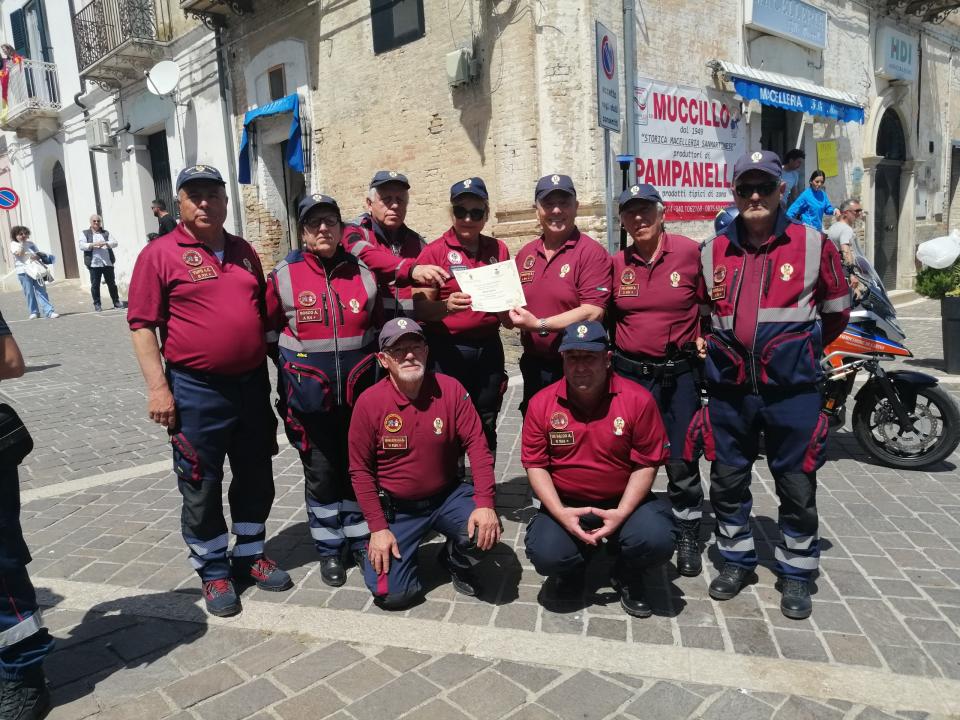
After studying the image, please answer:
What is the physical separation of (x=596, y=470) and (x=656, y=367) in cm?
68

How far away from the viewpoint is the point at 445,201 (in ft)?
35.1

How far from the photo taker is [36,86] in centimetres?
2133

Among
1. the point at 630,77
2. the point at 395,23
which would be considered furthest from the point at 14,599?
the point at 395,23

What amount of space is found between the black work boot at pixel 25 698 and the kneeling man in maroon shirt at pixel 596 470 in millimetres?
2052

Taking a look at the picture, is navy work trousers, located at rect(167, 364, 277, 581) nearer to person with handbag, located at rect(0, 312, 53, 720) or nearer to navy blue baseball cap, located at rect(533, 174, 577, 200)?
person with handbag, located at rect(0, 312, 53, 720)

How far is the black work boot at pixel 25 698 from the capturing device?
261cm

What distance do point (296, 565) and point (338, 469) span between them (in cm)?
67

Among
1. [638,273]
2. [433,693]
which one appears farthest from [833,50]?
[433,693]

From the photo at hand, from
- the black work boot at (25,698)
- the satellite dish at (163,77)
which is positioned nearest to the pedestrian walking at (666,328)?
the black work boot at (25,698)

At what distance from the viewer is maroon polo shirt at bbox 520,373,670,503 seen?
10.7ft

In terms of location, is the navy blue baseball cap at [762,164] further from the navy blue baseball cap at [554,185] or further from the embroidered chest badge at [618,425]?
the embroidered chest badge at [618,425]

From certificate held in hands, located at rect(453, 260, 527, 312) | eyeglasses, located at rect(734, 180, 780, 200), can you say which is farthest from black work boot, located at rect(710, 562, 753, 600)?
eyeglasses, located at rect(734, 180, 780, 200)

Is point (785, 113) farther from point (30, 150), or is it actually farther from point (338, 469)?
point (30, 150)

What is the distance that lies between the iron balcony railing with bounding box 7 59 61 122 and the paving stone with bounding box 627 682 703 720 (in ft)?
80.4
